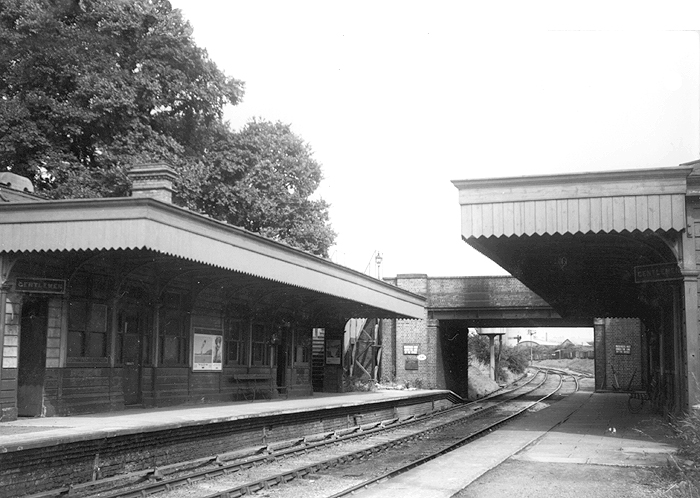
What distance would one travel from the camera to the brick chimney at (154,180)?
545 inches

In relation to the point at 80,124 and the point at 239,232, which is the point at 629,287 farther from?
the point at 80,124

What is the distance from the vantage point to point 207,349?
15938 mm

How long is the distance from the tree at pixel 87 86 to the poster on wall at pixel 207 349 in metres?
7.83

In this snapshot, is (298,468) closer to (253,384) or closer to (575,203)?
(575,203)

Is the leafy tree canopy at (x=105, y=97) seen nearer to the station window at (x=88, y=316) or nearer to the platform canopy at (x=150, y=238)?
the platform canopy at (x=150, y=238)

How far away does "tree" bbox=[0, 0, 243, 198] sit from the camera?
21.8 meters

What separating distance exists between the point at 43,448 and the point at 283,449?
557 centimetres

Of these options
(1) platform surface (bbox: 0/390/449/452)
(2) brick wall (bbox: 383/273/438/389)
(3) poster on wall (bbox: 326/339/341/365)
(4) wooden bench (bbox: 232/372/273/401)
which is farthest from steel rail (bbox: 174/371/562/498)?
(2) brick wall (bbox: 383/273/438/389)

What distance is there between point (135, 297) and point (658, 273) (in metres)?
9.47

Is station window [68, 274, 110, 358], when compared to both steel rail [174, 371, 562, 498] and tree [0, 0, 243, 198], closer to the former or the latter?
steel rail [174, 371, 562, 498]

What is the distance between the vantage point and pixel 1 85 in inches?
899

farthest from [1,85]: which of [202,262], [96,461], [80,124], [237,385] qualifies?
[96,461]

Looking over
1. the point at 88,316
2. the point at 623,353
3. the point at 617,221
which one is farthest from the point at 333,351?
the point at 623,353

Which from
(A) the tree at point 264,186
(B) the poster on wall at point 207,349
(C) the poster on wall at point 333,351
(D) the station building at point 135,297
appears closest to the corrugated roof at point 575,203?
(D) the station building at point 135,297
